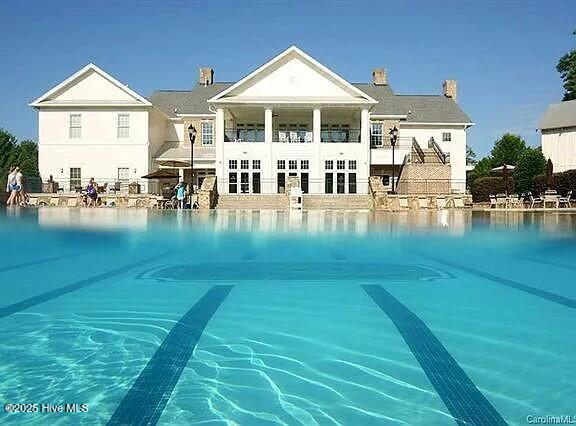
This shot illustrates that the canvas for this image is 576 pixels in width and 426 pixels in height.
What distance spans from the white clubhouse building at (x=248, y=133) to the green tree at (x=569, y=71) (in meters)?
26.8

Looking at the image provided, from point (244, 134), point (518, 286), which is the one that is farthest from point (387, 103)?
point (518, 286)

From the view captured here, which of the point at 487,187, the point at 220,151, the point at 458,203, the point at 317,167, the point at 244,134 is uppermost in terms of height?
the point at 244,134

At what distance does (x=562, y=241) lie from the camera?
13.2 meters

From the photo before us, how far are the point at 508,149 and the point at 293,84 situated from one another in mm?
36146

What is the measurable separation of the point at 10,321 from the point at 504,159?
6613cm

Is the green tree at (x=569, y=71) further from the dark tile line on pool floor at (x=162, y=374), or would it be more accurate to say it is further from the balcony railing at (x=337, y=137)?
the dark tile line on pool floor at (x=162, y=374)

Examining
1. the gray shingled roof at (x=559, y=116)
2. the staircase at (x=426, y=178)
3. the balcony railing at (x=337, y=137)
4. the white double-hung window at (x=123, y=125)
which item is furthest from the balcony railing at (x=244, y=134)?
the gray shingled roof at (x=559, y=116)

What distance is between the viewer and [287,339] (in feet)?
16.4

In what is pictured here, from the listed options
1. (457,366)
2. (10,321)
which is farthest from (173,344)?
(457,366)

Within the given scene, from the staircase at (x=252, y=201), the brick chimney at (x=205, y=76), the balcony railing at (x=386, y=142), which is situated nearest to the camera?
the staircase at (x=252, y=201)

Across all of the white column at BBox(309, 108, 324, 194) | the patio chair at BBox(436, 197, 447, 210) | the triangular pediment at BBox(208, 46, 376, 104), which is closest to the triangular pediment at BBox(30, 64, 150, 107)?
the triangular pediment at BBox(208, 46, 376, 104)

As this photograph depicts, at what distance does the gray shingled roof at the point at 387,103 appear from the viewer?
159 feet

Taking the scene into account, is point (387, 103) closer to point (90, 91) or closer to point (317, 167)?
point (317, 167)

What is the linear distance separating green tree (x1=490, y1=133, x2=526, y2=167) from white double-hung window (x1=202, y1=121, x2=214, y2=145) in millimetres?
35195
